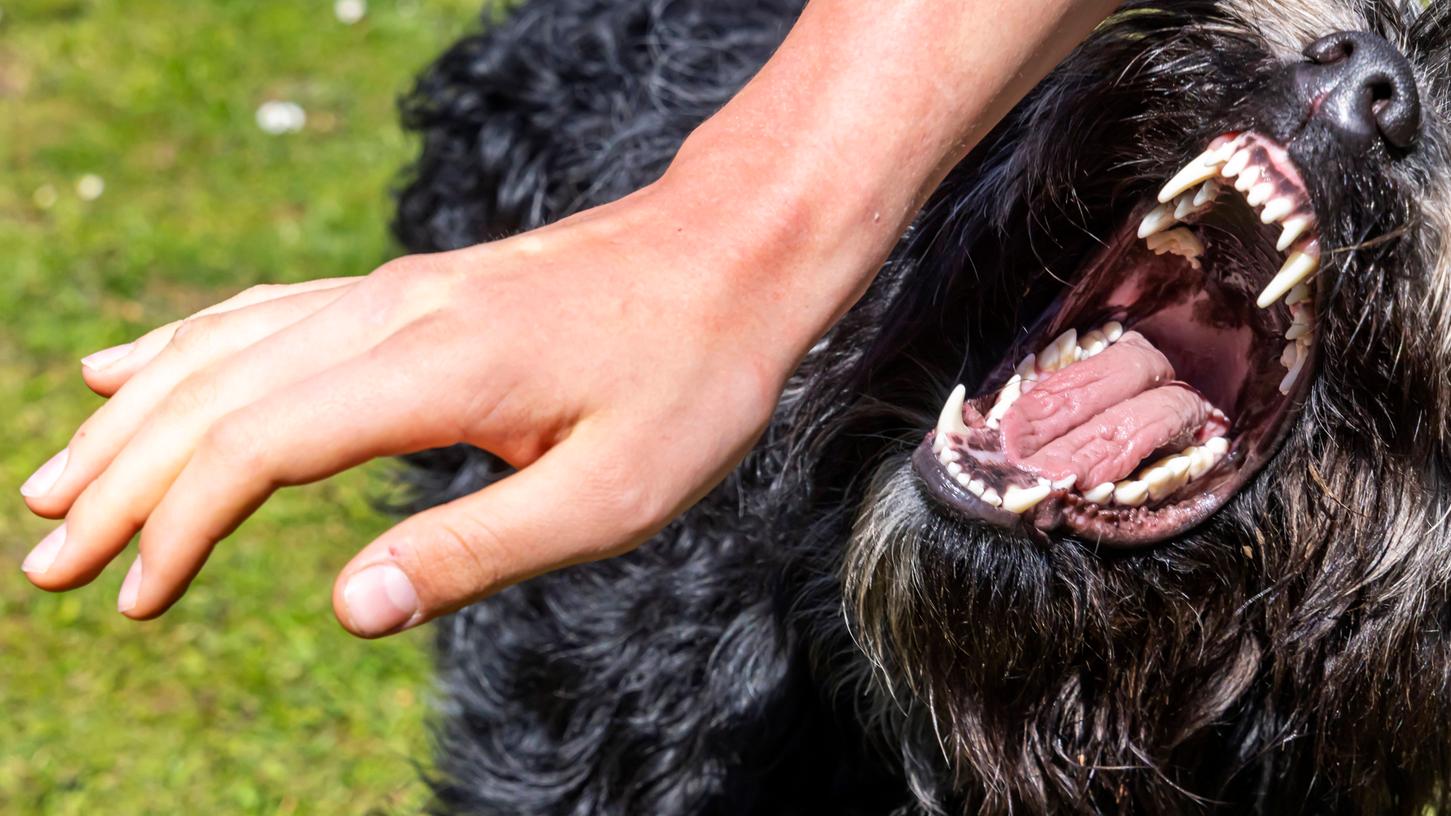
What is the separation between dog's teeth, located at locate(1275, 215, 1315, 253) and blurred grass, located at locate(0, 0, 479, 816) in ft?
7.18

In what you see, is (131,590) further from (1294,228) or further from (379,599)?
(1294,228)

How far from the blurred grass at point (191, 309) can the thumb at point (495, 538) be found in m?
2.11

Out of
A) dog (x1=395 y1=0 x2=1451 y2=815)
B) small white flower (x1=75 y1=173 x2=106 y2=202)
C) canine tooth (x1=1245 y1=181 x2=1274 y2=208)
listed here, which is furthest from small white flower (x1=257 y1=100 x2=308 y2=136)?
canine tooth (x1=1245 y1=181 x2=1274 y2=208)

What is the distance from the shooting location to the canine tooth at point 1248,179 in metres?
1.67

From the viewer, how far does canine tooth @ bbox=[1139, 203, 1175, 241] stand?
73.2 inches

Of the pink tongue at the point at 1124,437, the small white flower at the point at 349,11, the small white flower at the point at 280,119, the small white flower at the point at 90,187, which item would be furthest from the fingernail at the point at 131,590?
the small white flower at the point at 349,11

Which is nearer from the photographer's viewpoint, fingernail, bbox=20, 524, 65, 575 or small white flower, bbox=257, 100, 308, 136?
fingernail, bbox=20, 524, 65, 575

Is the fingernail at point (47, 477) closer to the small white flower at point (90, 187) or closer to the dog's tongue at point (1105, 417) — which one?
the dog's tongue at point (1105, 417)

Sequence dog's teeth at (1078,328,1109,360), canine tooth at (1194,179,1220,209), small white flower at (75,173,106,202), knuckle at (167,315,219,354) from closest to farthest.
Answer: knuckle at (167,315,219,354) → canine tooth at (1194,179,1220,209) → dog's teeth at (1078,328,1109,360) → small white flower at (75,173,106,202)

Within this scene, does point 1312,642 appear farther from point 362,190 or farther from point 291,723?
point 362,190

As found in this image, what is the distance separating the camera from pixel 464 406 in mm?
1192

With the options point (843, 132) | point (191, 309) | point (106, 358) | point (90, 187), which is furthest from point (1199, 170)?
point (90, 187)

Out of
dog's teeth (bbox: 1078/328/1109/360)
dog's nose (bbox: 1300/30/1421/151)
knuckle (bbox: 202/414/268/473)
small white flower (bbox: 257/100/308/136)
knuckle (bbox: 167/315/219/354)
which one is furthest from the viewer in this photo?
small white flower (bbox: 257/100/308/136)

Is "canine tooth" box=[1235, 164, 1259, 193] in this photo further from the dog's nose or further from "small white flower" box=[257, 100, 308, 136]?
"small white flower" box=[257, 100, 308, 136]
